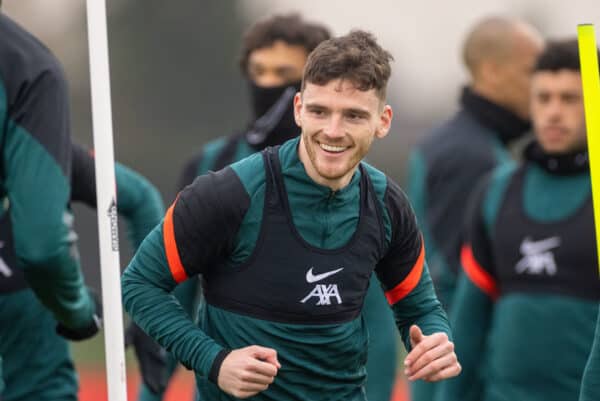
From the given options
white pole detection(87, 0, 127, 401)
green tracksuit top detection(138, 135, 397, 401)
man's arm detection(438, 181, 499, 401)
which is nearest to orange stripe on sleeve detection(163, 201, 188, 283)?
white pole detection(87, 0, 127, 401)

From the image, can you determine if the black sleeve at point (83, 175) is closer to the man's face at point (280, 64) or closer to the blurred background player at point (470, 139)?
the man's face at point (280, 64)

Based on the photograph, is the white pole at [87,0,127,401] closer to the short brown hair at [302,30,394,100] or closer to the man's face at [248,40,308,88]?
the short brown hair at [302,30,394,100]

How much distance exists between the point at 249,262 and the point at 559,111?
3.03 meters

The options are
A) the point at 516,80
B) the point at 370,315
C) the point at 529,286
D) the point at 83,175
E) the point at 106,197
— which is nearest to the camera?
the point at 106,197

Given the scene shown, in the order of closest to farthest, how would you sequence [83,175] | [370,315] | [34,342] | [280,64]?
1. [34,342]
2. [83,175]
3. [370,315]
4. [280,64]

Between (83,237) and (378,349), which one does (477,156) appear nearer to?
(378,349)

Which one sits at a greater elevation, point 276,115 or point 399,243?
point 276,115

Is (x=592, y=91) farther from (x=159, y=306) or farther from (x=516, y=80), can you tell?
(x=516, y=80)

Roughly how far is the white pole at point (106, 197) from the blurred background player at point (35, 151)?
1.04 ft

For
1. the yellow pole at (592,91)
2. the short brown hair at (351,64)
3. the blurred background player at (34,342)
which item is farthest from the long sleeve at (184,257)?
the blurred background player at (34,342)

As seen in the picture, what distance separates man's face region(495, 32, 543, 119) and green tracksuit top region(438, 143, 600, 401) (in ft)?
6.90

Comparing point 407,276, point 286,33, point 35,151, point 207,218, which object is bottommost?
point 407,276

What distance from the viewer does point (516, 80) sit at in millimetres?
10047

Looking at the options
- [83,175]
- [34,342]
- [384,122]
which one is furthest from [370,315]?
[384,122]
